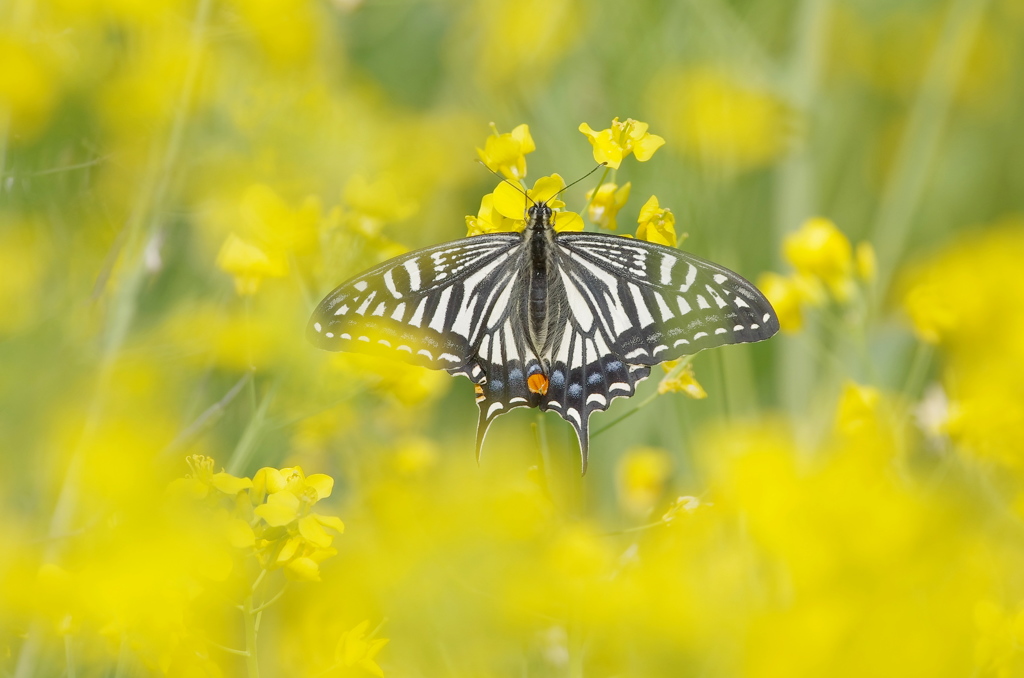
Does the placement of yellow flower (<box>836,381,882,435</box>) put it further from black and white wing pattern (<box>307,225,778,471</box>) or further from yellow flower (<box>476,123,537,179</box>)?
yellow flower (<box>476,123,537,179</box>)

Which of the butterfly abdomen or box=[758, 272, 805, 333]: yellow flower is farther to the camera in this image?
box=[758, 272, 805, 333]: yellow flower

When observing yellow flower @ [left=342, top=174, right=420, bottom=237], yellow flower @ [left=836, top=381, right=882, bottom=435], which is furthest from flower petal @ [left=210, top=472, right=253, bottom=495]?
yellow flower @ [left=836, top=381, right=882, bottom=435]

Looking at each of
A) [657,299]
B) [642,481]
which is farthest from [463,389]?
[657,299]

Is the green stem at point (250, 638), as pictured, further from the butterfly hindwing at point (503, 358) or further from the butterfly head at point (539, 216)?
the butterfly head at point (539, 216)

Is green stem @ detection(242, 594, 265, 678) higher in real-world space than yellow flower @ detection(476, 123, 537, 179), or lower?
lower

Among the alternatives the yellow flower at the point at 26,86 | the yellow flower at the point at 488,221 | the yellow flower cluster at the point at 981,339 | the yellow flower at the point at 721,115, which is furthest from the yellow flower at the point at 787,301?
the yellow flower at the point at 26,86
